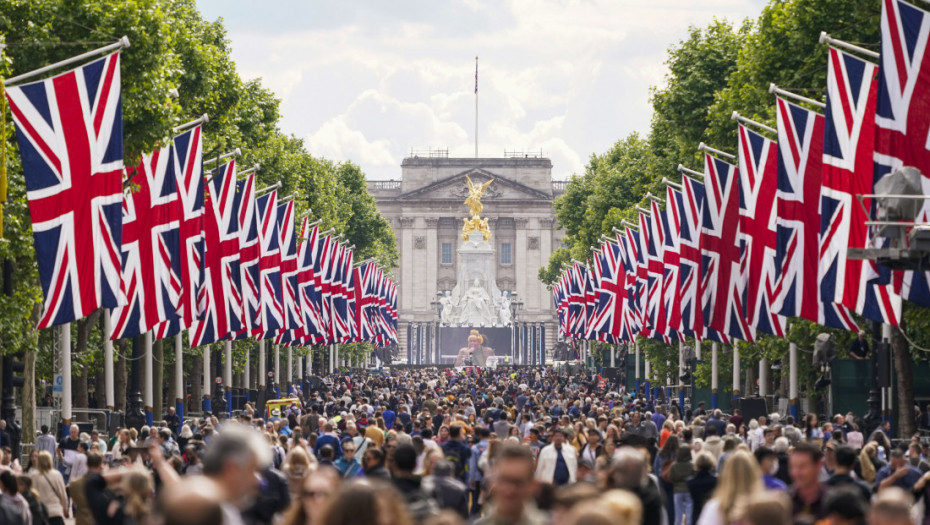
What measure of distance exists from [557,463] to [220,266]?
17508 mm

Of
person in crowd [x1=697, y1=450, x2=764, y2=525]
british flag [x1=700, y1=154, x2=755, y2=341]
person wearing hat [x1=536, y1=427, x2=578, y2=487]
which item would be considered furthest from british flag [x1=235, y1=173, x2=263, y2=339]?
person in crowd [x1=697, y1=450, x2=764, y2=525]

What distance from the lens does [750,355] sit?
46500 mm

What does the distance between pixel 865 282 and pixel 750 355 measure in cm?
2241

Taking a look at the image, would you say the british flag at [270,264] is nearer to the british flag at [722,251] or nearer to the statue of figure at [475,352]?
the british flag at [722,251]

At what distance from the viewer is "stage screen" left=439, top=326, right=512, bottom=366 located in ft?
463

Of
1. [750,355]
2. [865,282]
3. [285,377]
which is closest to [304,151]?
[285,377]

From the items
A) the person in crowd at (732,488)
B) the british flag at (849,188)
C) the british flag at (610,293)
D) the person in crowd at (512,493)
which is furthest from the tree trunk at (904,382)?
the person in crowd at (512,493)

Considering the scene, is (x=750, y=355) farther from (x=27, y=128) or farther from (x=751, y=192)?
(x=27, y=128)

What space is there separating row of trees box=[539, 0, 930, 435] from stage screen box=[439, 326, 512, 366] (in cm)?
5941

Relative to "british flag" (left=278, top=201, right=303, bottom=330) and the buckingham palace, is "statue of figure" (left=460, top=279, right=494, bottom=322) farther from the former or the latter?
"british flag" (left=278, top=201, right=303, bottom=330)

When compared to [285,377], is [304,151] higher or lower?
higher

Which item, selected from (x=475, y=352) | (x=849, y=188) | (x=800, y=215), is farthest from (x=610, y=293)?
(x=475, y=352)

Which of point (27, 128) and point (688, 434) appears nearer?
point (27, 128)

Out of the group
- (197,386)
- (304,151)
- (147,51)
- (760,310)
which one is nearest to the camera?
(760,310)
